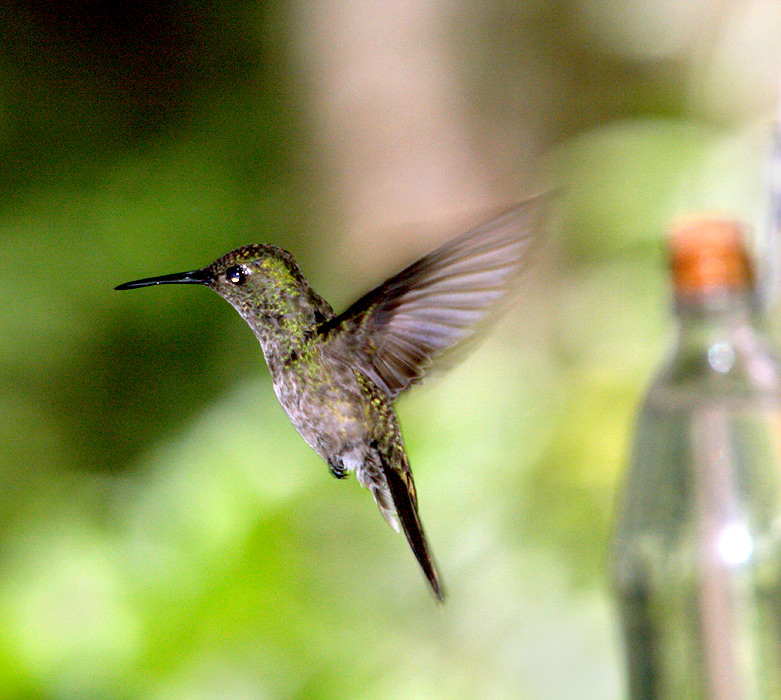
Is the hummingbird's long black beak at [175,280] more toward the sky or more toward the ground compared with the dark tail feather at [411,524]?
more toward the sky

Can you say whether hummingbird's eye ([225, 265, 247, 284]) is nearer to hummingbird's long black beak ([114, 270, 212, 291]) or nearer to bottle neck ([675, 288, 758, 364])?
hummingbird's long black beak ([114, 270, 212, 291])

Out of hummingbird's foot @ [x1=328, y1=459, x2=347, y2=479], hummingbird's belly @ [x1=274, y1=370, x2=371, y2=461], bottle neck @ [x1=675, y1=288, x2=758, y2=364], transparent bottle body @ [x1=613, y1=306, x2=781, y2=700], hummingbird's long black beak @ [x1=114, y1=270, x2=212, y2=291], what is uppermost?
hummingbird's long black beak @ [x1=114, y1=270, x2=212, y2=291]

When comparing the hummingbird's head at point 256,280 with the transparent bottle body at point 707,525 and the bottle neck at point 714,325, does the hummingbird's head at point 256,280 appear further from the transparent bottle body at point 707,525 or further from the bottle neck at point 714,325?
the transparent bottle body at point 707,525

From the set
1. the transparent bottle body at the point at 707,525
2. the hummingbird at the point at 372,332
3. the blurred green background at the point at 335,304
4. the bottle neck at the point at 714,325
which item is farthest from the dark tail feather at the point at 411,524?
the transparent bottle body at the point at 707,525

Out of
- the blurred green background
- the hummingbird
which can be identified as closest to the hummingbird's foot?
the hummingbird

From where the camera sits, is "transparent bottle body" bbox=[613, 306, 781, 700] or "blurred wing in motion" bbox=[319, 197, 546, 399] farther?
"transparent bottle body" bbox=[613, 306, 781, 700]

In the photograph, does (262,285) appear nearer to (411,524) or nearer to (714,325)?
(411,524)

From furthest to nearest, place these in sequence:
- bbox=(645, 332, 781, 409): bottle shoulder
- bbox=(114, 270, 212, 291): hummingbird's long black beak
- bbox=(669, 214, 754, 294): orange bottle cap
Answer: bbox=(645, 332, 781, 409): bottle shoulder → bbox=(669, 214, 754, 294): orange bottle cap → bbox=(114, 270, 212, 291): hummingbird's long black beak
